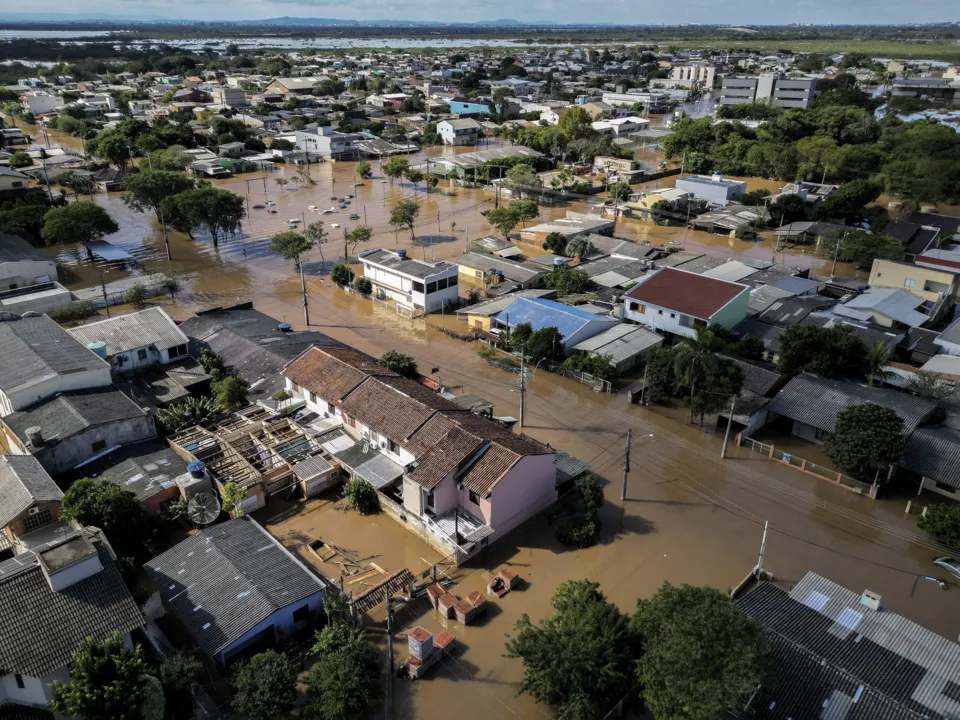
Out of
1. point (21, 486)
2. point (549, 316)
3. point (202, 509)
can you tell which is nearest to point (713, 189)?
point (549, 316)

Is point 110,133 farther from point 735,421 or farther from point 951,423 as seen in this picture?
point 951,423

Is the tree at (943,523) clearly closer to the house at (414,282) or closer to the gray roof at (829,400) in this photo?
the gray roof at (829,400)

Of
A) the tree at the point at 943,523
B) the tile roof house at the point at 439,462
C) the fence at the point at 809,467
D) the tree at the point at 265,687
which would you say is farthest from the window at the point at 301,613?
the tree at the point at 943,523

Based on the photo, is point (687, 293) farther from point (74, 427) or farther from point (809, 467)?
point (74, 427)

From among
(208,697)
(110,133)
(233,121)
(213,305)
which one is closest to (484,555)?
(208,697)

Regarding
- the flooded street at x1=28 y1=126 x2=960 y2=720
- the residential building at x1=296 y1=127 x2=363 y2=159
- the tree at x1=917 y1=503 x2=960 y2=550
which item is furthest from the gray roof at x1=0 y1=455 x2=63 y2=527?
the residential building at x1=296 y1=127 x2=363 y2=159
